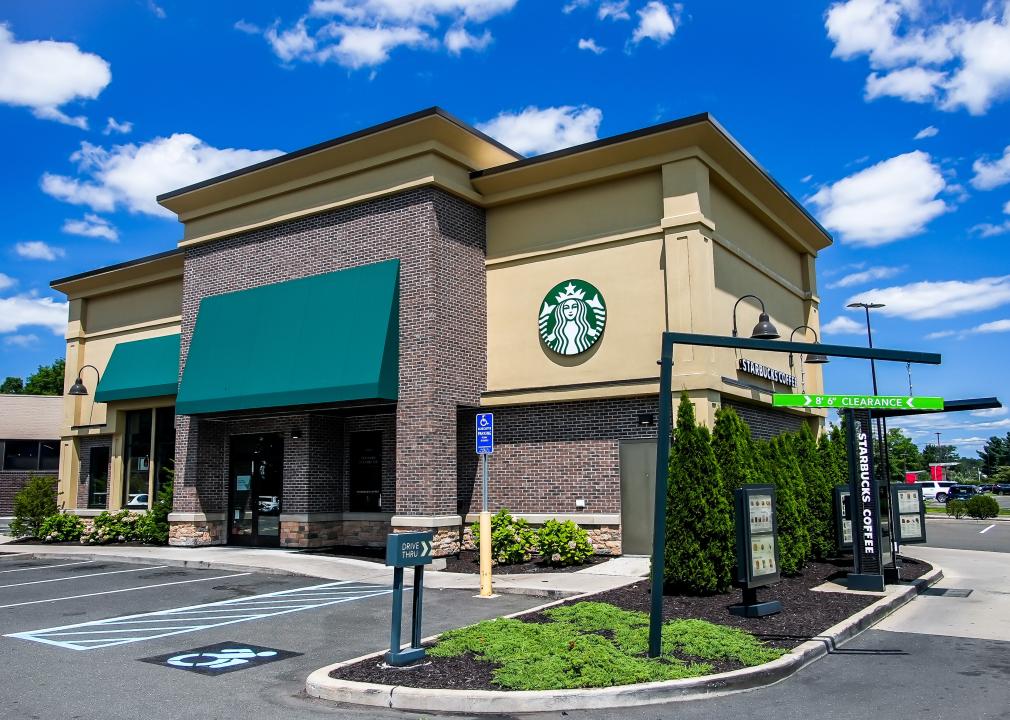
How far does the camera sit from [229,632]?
10.6m

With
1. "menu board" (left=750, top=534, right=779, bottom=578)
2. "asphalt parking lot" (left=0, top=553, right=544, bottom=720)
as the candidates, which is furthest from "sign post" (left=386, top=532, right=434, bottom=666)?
"menu board" (left=750, top=534, right=779, bottom=578)

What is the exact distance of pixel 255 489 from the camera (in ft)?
69.1

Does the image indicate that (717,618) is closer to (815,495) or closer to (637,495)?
(637,495)

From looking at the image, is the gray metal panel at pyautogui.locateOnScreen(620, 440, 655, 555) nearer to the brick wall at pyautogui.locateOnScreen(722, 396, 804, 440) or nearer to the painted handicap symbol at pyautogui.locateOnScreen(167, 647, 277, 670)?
the brick wall at pyautogui.locateOnScreen(722, 396, 804, 440)

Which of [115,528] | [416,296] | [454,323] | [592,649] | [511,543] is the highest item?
[416,296]

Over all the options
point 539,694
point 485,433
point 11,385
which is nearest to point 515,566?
point 485,433

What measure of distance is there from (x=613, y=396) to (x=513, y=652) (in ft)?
29.4

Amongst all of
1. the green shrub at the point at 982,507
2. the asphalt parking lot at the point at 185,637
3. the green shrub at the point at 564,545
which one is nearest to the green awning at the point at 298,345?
the asphalt parking lot at the point at 185,637

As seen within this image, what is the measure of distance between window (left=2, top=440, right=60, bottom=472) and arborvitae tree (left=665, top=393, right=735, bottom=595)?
31394mm

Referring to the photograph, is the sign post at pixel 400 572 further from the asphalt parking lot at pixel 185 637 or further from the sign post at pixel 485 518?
the sign post at pixel 485 518

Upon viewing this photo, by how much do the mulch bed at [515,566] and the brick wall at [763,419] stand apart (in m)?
4.30

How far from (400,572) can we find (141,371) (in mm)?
19236

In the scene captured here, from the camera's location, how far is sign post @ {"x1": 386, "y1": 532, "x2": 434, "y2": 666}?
8141 millimetres

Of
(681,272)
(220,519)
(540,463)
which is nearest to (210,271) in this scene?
(220,519)
